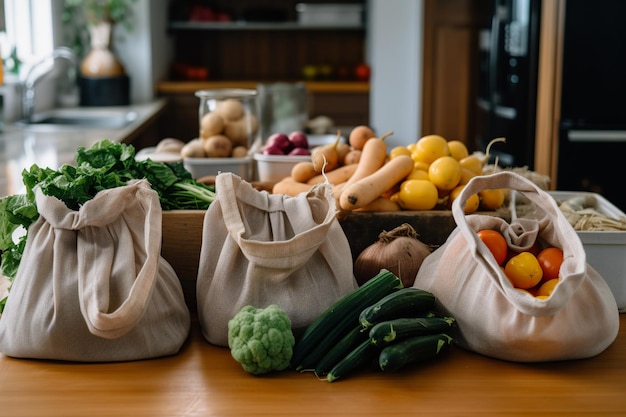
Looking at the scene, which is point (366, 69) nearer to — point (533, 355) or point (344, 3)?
point (344, 3)

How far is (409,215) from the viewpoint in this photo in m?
1.45

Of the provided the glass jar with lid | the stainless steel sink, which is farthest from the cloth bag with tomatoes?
the stainless steel sink

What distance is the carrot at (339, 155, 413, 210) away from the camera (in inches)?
57.4

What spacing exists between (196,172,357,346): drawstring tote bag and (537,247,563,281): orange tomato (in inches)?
11.0

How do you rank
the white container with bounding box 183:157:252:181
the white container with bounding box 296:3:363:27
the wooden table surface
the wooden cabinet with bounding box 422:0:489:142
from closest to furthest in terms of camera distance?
the wooden table surface < the white container with bounding box 183:157:252:181 < the wooden cabinet with bounding box 422:0:489:142 < the white container with bounding box 296:3:363:27

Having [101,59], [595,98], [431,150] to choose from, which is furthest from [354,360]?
[101,59]

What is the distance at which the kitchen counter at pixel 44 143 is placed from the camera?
264cm

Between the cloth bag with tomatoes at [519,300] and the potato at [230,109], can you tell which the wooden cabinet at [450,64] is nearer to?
the potato at [230,109]

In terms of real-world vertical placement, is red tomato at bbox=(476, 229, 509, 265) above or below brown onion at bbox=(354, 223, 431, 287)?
above

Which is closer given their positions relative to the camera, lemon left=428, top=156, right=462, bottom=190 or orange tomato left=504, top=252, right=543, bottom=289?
orange tomato left=504, top=252, right=543, bottom=289

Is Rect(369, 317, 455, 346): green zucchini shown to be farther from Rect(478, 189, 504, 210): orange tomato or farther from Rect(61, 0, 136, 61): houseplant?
Rect(61, 0, 136, 61): houseplant

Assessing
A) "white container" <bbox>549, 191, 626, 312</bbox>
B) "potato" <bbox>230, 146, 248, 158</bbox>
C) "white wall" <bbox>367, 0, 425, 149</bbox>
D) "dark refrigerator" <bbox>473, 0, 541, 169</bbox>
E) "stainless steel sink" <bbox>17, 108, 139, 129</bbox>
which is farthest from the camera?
"white wall" <bbox>367, 0, 425, 149</bbox>

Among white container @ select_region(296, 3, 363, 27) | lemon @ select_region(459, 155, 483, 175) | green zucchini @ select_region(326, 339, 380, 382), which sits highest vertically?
white container @ select_region(296, 3, 363, 27)

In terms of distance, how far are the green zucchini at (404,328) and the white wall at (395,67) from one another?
4.31 metres
